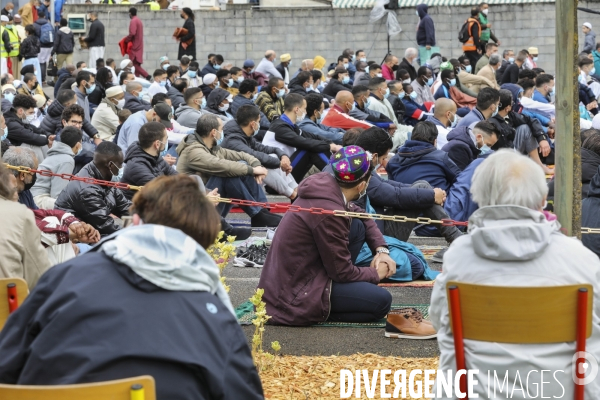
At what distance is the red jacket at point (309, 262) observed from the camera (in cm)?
749

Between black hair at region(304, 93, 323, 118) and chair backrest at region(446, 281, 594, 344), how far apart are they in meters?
11.5

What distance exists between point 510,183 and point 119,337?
6.19ft

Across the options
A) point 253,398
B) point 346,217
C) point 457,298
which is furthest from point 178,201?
point 346,217

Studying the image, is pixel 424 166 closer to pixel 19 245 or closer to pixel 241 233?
pixel 241 233

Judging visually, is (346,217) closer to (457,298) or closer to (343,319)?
(343,319)

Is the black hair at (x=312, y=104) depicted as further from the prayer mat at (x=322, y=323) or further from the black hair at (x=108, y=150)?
the prayer mat at (x=322, y=323)

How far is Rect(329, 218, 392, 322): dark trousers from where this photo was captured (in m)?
7.75

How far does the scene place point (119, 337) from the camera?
334cm

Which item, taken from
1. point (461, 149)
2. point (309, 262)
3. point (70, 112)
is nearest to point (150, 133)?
point (70, 112)

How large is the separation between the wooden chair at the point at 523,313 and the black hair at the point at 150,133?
299 inches

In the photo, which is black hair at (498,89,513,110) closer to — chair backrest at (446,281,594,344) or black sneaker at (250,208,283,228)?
black sneaker at (250,208,283,228)

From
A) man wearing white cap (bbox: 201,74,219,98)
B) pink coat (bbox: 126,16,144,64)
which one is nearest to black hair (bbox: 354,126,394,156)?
man wearing white cap (bbox: 201,74,219,98)

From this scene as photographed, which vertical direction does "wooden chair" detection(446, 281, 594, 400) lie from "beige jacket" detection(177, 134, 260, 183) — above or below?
below

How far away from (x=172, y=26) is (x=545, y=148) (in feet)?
61.1
